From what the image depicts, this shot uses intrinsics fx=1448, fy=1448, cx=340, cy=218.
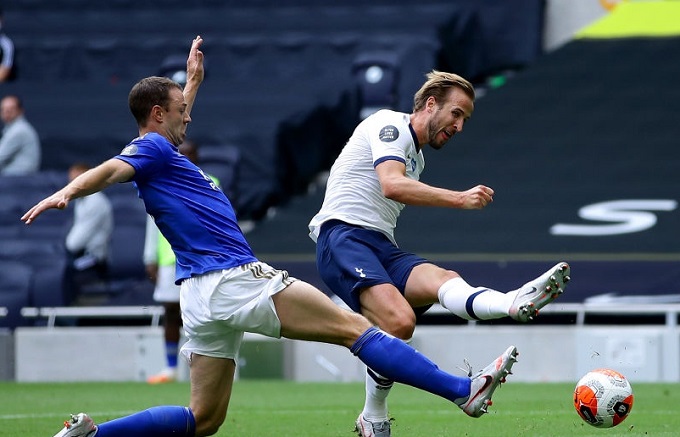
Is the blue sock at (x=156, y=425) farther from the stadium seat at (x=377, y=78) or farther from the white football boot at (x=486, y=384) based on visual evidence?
the stadium seat at (x=377, y=78)

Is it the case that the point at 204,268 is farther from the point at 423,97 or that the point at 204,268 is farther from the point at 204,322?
the point at 423,97

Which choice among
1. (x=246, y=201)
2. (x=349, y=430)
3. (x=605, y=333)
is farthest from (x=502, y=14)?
(x=349, y=430)

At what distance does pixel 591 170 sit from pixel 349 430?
30.0 ft

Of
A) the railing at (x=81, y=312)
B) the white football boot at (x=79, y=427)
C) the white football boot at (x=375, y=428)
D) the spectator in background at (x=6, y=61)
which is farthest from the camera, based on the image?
the spectator in background at (x=6, y=61)

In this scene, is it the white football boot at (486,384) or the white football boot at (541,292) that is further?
the white football boot at (541,292)

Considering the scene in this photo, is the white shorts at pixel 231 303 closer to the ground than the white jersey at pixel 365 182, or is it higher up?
closer to the ground

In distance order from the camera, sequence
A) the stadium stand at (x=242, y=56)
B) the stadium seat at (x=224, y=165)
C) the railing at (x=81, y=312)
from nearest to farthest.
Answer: the railing at (x=81, y=312), the stadium seat at (x=224, y=165), the stadium stand at (x=242, y=56)

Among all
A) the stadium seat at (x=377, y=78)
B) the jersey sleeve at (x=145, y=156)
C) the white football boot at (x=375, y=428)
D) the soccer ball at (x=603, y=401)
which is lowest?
the white football boot at (x=375, y=428)

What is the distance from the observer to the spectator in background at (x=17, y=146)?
17.2 m

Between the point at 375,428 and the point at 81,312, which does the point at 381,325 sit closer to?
the point at 375,428

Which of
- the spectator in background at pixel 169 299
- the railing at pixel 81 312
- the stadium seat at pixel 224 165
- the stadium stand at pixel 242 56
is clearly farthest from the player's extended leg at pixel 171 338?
the stadium stand at pixel 242 56

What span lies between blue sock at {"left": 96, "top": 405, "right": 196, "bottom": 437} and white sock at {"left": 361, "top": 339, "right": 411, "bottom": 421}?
1.31 m

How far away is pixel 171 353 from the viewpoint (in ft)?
44.2

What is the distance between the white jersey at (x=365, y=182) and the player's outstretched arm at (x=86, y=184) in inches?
70.9
